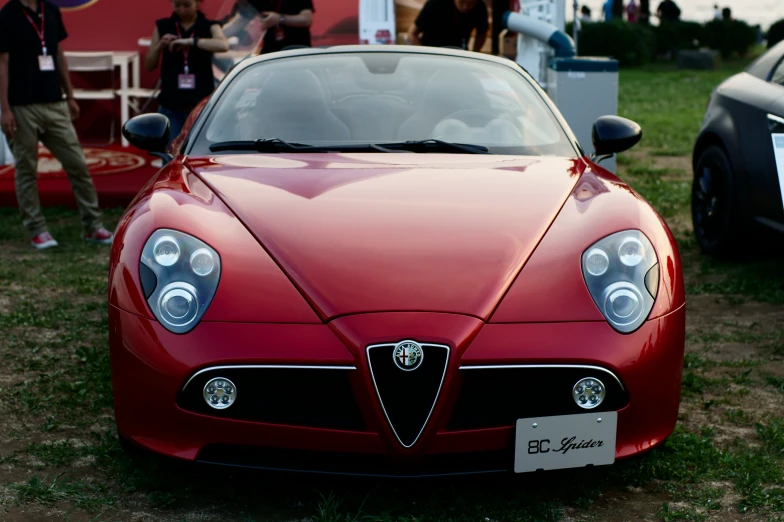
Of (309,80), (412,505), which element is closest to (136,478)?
(412,505)

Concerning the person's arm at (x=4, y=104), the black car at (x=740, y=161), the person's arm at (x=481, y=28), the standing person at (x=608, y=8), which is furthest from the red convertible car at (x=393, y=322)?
the standing person at (x=608, y=8)

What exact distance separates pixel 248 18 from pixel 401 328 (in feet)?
26.3

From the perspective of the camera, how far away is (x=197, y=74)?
7.25 metres

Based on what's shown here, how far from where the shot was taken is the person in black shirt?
808 cm

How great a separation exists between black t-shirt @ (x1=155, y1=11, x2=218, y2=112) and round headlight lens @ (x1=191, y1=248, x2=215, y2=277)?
4.49 m

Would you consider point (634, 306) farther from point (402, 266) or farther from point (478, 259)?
point (402, 266)

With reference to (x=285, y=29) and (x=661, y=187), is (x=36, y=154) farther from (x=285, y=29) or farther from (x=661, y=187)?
(x=661, y=187)

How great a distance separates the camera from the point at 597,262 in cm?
299

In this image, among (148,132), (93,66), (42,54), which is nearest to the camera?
(148,132)

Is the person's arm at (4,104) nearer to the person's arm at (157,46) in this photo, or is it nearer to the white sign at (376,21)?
the person's arm at (157,46)

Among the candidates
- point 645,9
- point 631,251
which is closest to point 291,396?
point 631,251

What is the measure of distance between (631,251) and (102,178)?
6328 mm

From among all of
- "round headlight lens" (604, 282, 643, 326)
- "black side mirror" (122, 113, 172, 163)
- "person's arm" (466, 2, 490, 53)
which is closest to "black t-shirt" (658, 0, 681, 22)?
"person's arm" (466, 2, 490, 53)

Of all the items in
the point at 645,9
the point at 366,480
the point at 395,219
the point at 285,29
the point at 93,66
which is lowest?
the point at 366,480
